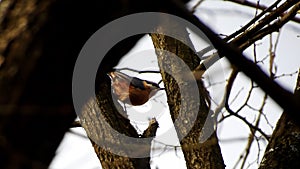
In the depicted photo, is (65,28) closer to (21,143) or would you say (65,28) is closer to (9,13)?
(9,13)

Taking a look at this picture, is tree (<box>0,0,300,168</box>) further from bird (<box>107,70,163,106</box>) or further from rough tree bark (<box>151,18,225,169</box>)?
bird (<box>107,70,163,106</box>)

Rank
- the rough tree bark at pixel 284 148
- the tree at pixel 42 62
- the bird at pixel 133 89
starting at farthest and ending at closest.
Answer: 1. the bird at pixel 133 89
2. the rough tree bark at pixel 284 148
3. the tree at pixel 42 62

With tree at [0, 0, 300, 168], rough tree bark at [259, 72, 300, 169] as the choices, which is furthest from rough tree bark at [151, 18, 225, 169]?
tree at [0, 0, 300, 168]

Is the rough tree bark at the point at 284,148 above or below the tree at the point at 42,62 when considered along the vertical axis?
above

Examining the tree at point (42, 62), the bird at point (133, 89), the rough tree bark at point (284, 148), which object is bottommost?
the tree at point (42, 62)

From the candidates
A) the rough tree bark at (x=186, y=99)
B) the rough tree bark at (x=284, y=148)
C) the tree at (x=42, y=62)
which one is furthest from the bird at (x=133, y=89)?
the tree at (x=42, y=62)

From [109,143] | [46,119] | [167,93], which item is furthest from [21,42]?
[167,93]

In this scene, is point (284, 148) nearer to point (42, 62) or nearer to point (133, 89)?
point (42, 62)

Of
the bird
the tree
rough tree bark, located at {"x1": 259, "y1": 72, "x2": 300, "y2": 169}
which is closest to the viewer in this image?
the tree

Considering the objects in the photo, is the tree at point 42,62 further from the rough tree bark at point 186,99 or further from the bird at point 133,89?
the bird at point 133,89

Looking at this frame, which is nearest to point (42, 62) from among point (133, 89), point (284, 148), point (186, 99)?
point (284, 148)
